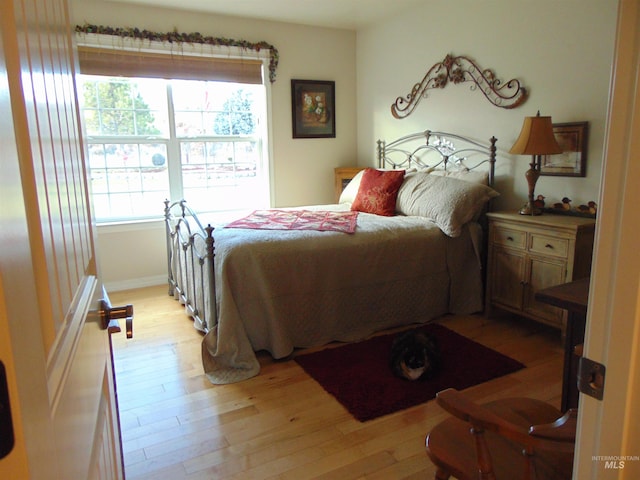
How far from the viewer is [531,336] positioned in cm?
318

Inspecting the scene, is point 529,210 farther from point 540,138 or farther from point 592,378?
point 592,378

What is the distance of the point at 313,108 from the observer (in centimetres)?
504

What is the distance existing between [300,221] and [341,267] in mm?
624

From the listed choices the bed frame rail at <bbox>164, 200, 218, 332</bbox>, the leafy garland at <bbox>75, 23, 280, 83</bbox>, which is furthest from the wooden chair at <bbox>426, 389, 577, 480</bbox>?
the leafy garland at <bbox>75, 23, 280, 83</bbox>

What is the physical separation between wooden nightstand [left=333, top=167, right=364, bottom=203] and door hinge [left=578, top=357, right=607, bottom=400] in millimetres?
4327

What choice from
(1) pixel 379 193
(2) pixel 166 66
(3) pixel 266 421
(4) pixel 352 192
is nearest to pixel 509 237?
(1) pixel 379 193

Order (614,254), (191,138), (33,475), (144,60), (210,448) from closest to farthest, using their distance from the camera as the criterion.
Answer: (33,475) → (614,254) → (210,448) → (144,60) → (191,138)

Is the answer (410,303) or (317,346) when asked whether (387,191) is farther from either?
(317,346)

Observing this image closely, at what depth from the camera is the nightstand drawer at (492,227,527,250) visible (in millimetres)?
3146

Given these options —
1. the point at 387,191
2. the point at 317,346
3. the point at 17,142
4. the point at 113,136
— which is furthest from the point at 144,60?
the point at 17,142

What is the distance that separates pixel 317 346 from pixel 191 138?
2544 mm

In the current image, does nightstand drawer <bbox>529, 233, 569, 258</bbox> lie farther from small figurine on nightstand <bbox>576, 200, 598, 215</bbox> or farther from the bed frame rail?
the bed frame rail

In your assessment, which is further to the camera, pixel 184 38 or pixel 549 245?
pixel 184 38

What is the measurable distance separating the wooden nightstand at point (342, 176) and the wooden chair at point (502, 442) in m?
3.65
